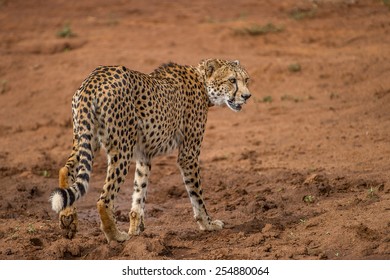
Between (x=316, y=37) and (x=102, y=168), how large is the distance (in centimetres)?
790

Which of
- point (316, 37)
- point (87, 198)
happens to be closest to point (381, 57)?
point (316, 37)

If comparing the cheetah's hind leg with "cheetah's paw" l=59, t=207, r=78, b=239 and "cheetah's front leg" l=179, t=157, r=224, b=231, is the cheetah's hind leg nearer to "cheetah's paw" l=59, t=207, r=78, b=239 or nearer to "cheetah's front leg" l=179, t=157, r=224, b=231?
"cheetah's paw" l=59, t=207, r=78, b=239

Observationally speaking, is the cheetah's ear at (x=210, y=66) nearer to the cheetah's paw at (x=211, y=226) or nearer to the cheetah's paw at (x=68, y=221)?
the cheetah's paw at (x=211, y=226)

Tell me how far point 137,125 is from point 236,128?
597 cm

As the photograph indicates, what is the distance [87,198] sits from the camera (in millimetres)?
11031

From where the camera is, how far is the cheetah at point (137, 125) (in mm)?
7809

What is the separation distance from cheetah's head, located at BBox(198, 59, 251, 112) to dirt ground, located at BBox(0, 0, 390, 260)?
1.43 m

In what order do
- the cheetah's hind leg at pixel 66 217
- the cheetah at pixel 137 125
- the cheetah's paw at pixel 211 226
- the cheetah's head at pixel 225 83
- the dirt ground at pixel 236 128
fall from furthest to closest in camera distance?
the cheetah's head at pixel 225 83
the cheetah's paw at pixel 211 226
the dirt ground at pixel 236 128
the cheetah's hind leg at pixel 66 217
the cheetah at pixel 137 125

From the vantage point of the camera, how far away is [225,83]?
9.27m

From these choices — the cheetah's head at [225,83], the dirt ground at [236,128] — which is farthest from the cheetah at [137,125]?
the dirt ground at [236,128]

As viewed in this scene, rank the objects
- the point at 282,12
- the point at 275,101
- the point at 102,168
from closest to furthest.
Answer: the point at 102,168 < the point at 275,101 < the point at 282,12

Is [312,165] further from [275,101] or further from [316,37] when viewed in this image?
[316,37]

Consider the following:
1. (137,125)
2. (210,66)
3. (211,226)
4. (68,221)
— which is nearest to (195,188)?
(211,226)

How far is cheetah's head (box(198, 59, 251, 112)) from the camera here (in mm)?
9219
